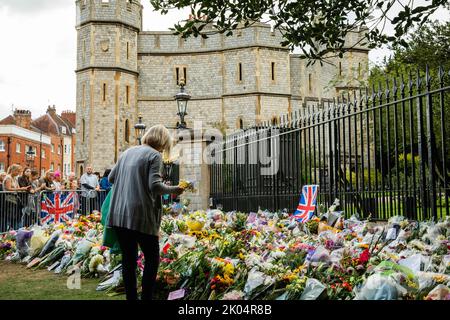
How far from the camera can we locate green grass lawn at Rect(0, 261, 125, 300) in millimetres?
5113

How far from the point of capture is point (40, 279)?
20.6ft

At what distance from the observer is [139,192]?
423cm

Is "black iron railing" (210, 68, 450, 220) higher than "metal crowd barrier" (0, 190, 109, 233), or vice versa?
"black iron railing" (210, 68, 450, 220)

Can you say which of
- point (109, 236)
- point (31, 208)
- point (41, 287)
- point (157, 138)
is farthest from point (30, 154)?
point (157, 138)

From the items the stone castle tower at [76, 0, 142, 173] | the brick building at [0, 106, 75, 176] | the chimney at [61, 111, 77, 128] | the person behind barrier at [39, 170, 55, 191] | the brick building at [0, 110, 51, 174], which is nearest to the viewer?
the person behind barrier at [39, 170, 55, 191]

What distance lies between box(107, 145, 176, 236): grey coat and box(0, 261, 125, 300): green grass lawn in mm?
1114

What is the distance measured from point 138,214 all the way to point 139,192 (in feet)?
0.61

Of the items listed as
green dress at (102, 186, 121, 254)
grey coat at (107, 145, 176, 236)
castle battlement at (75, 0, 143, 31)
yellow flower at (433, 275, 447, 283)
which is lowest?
yellow flower at (433, 275, 447, 283)

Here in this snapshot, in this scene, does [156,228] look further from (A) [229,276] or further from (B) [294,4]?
(B) [294,4]

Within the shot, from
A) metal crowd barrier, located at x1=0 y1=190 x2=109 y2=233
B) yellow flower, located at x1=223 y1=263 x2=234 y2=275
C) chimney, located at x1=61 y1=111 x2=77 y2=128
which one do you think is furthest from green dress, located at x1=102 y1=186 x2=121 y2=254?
chimney, located at x1=61 y1=111 x2=77 y2=128

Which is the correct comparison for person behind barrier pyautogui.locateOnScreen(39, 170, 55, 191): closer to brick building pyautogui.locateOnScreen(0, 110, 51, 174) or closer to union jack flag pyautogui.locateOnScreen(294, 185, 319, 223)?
union jack flag pyautogui.locateOnScreen(294, 185, 319, 223)

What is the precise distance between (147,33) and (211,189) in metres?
32.0
